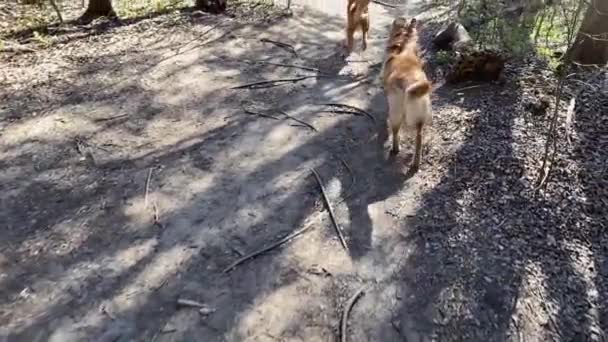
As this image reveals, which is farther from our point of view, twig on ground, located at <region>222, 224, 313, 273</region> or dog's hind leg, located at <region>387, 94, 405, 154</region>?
dog's hind leg, located at <region>387, 94, 405, 154</region>

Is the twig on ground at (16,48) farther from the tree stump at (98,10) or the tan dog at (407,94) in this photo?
the tan dog at (407,94)

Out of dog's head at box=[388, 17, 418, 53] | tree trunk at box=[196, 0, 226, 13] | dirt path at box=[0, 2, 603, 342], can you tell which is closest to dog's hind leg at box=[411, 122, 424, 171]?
dirt path at box=[0, 2, 603, 342]

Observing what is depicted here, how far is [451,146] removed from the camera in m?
4.57

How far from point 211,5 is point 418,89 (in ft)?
19.1

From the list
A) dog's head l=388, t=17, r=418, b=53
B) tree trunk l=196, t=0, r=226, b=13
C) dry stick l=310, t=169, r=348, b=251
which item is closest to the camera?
dry stick l=310, t=169, r=348, b=251

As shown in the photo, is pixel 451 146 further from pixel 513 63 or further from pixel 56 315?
pixel 56 315

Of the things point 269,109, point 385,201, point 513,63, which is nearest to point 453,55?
point 513,63

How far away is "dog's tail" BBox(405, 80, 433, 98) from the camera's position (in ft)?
12.9

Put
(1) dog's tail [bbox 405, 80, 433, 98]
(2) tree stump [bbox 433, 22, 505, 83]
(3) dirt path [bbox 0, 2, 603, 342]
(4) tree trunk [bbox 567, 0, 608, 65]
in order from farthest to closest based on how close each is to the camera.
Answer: (2) tree stump [bbox 433, 22, 505, 83]
(4) tree trunk [bbox 567, 0, 608, 65]
(1) dog's tail [bbox 405, 80, 433, 98]
(3) dirt path [bbox 0, 2, 603, 342]

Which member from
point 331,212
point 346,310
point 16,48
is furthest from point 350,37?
point 346,310

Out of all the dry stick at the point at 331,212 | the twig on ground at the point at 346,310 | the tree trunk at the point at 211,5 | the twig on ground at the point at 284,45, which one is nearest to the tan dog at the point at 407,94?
the dry stick at the point at 331,212

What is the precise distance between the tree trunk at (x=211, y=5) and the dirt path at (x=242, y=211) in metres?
2.85

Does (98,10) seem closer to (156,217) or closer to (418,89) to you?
(156,217)

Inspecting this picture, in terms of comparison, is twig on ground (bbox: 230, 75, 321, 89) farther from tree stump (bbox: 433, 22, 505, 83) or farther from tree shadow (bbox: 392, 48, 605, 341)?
tree shadow (bbox: 392, 48, 605, 341)
